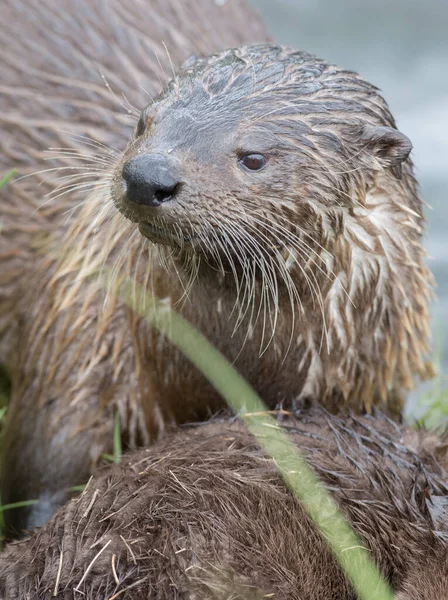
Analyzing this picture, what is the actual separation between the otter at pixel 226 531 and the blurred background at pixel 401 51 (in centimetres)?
404

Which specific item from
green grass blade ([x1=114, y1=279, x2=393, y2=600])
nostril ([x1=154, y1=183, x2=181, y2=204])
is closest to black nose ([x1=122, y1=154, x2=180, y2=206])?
nostril ([x1=154, y1=183, x2=181, y2=204])

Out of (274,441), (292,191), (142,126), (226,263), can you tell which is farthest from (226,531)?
(142,126)

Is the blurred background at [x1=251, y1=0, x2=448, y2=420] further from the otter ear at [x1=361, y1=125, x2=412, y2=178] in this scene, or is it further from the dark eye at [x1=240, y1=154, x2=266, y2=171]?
the dark eye at [x1=240, y1=154, x2=266, y2=171]

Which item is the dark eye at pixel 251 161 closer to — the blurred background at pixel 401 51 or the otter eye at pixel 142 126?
the otter eye at pixel 142 126

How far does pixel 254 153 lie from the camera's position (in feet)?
9.18

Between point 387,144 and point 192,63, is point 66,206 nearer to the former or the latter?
point 192,63

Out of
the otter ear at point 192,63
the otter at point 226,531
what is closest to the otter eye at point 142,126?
the otter ear at point 192,63

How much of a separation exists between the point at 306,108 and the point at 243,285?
20.3 inches

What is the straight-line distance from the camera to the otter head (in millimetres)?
2703

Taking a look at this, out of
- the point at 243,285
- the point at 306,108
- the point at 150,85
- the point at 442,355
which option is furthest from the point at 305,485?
the point at 442,355

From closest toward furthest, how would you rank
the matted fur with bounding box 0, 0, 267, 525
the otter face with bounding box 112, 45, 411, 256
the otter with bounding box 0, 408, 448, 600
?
the otter with bounding box 0, 408, 448, 600, the otter face with bounding box 112, 45, 411, 256, the matted fur with bounding box 0, 0, 267, 525

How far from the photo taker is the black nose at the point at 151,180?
2.60 meters

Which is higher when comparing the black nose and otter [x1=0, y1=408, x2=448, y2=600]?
the black nose

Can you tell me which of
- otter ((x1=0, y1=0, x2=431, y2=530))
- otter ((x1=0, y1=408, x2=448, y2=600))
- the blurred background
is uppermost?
the blurred background
